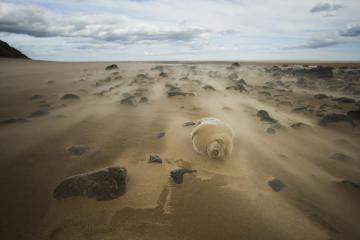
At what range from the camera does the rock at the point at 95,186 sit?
221 centimetres

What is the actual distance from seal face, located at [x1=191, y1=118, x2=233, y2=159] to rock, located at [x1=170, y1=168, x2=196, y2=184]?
16.0 inches

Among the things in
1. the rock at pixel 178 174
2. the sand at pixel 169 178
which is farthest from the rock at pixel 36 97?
the rock at pixel 178 174

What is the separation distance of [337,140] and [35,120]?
17.4 ft

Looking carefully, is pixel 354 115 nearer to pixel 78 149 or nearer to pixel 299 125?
pixel 299 125

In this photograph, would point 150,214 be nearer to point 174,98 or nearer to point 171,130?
point 171,130

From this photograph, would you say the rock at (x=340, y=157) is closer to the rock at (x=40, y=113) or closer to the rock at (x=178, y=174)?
the rock at (x=178, y=174)

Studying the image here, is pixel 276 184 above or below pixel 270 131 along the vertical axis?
below

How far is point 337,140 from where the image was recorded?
421cm

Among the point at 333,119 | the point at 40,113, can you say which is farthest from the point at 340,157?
the point at 40,113

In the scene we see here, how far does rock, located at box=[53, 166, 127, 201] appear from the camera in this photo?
2.21 m

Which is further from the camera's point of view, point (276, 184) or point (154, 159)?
point (154, 159)

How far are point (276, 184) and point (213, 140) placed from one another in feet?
2.94

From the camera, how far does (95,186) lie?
7.40 ft

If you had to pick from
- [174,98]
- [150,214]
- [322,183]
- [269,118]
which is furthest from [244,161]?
[174,98]
